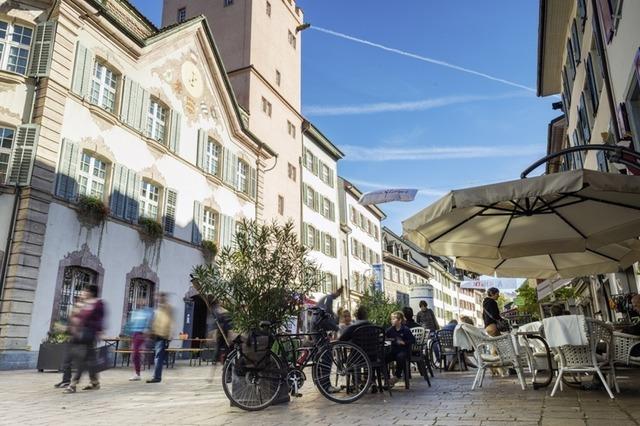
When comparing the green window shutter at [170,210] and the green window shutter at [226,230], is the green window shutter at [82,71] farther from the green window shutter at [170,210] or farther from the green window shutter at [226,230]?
the green window shutter at [226,230]

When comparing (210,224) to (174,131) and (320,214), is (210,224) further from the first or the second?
(320,214)

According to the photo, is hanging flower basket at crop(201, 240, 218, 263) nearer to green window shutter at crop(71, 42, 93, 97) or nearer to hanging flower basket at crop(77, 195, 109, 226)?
hanging flower basket at crop(77, 195, 109, 226)

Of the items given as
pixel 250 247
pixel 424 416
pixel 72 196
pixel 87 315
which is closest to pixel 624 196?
pixel 424 416

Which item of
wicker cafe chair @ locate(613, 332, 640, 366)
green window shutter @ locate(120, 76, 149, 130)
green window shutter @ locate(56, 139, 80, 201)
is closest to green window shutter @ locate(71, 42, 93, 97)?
green window shutter @ locate(120, 76, 149, 130)

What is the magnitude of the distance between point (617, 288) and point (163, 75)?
17213mm

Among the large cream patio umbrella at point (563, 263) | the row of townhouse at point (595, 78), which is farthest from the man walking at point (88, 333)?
the row of townhouse at point (595, 78)

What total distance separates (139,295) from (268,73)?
55.3 ft

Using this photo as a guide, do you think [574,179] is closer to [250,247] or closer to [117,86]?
[250,247]

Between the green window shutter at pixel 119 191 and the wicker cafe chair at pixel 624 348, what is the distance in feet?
45.0

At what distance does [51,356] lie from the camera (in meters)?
11.3

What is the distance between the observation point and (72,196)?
1376 centimetres

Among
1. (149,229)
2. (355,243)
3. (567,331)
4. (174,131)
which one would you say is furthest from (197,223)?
(355,243)

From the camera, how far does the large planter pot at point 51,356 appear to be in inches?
444

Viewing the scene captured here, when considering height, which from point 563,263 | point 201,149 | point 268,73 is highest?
point 268,73
